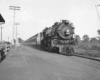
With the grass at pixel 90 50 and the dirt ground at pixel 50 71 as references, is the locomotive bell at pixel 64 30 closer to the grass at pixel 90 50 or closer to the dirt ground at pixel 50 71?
the grass at pixel 90 50

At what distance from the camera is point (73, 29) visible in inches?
591

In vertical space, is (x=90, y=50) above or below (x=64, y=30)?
below

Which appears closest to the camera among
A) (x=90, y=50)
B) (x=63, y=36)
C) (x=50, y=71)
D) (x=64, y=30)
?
(x=50, y=71)

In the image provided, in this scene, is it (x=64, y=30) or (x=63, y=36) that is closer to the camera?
(x=63, y=36)

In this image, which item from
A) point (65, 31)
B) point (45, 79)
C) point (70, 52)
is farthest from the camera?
point (65, 31)

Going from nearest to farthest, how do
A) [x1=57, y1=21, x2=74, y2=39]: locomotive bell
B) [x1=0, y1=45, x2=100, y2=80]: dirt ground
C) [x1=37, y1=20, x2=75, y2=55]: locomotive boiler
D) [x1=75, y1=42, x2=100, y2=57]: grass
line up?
[x1=0, y1=45, x2=100, y2=80]: dirt ground < [x1=75, y1=42, x2=100, y2=57]: grass < [x1=37, y1=20, x2=75, y2=55]: locomotive boiler < [x1=57, y1=21, x2=74, y2=39]: locomotive bell

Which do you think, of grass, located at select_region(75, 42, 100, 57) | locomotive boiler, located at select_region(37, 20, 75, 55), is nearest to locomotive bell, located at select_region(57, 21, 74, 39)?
locomotive boiler, located at select_region(37, 20, 75, 55)

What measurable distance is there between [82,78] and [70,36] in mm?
10353

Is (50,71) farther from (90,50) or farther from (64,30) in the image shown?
(90,50)

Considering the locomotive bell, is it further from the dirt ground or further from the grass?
the dirt ground

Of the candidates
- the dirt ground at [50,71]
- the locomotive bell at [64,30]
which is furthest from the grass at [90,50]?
the dirt ground at [50,71]

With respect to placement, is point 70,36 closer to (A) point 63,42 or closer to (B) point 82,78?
(A) point 63,42

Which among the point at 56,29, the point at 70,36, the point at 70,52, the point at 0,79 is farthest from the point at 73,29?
the point at 0,79

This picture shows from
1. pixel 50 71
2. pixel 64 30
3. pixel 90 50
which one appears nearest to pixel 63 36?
pixel 64 30
